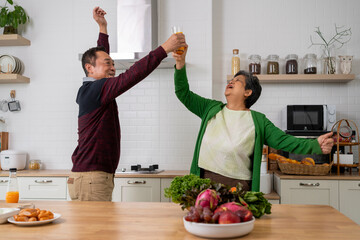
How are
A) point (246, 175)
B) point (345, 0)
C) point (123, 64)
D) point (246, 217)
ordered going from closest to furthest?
point (246, 217) → point (246, 175) → point (123, 64) → point (345, 0)

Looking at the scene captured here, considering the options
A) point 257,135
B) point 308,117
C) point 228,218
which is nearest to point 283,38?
point 308,117

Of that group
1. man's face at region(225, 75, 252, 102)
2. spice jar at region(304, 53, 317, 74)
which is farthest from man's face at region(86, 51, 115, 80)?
spice jar at region(304, 53, 317, 74)

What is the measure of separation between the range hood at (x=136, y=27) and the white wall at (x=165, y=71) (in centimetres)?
33

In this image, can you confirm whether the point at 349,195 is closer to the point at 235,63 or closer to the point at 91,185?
the point at 235,63

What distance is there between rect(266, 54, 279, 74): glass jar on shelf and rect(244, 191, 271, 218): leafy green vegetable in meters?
2.72

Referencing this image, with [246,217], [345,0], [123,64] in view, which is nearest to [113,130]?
[246,217]

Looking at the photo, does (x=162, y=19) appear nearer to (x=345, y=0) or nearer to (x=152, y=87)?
(x=152, y=87)

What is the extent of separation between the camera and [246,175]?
7.46ft

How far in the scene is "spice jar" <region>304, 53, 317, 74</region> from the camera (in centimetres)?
399

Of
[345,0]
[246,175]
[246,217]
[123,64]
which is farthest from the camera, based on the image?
[345,0]

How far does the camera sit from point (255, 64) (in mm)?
4043

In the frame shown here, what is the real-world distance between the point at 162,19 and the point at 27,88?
1.76 meters

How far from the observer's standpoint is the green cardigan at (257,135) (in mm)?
2172

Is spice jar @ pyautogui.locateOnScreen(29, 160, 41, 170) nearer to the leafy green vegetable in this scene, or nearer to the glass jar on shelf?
the glass jar on shelf
